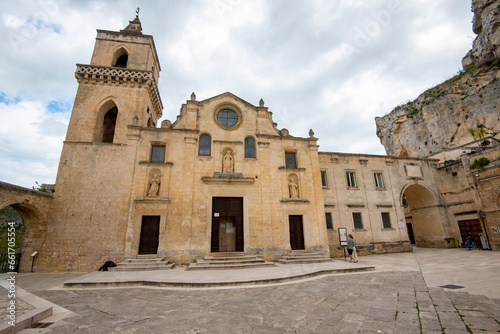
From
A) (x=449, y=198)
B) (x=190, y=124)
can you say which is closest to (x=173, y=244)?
(x=190, y=124)

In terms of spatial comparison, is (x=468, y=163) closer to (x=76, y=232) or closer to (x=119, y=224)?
(x=119, y=224)

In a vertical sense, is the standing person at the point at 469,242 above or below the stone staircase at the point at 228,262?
above

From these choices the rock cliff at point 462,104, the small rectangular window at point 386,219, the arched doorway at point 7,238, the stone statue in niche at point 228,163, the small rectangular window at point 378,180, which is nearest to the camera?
the arched doorway at point 7,238

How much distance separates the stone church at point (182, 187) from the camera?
1410 centimetres

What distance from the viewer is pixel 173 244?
14.4 meters

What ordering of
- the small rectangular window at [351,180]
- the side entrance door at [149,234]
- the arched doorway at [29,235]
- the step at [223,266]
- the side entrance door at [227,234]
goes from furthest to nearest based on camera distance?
the small rectangular window at [351,180], the side entrance door at [227,234], the side entrance door at [149,234], the arched doorway at [29,235], the step at [223,266]

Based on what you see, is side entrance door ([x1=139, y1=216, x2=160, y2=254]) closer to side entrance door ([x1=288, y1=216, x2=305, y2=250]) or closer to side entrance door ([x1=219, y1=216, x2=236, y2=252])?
side entrance door ([x1=219, y1=216, x2=236, y2=252])

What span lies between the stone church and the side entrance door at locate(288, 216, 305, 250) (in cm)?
7

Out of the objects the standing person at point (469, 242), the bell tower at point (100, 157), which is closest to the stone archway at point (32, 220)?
the bell tower at point (100, 157)

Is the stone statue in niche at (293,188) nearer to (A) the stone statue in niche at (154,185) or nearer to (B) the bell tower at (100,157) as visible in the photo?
(A) the stone statue in niche at (154,185)

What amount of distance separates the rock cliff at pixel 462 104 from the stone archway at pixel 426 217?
41.1 feet

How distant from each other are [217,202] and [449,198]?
23.2 m

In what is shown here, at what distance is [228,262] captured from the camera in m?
13.5

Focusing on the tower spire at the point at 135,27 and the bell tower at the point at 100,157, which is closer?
the bell tower at the point at 100,157
